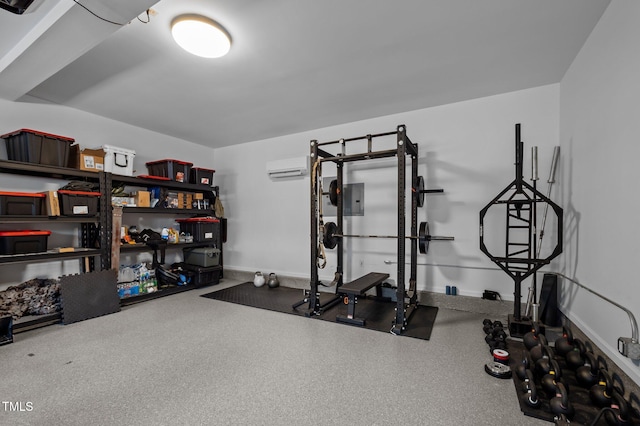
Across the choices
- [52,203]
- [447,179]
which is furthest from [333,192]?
[52,203]

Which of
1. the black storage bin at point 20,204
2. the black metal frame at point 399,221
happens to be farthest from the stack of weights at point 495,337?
the black storage bin at point 20,204

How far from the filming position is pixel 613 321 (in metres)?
1.89

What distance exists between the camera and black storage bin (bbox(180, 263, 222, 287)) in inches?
182

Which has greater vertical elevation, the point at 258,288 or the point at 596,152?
the point at 596,152

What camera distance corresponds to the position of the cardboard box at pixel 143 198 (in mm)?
4082

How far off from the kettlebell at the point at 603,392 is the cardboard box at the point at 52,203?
202 inches

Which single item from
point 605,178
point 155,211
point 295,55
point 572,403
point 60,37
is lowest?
point 572,403

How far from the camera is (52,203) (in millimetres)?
3197

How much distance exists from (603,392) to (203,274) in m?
4.82

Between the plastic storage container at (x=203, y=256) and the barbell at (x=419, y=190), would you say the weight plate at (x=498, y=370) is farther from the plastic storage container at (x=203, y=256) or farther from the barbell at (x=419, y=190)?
the plastic storage container at (x=203, y=256)

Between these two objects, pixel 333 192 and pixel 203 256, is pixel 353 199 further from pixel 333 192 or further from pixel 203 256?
pixel 203 256

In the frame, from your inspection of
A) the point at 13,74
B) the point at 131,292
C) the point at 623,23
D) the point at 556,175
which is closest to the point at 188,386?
the point at 131,292

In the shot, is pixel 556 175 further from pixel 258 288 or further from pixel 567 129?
pixel 258 288

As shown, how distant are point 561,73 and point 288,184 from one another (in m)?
3.91
